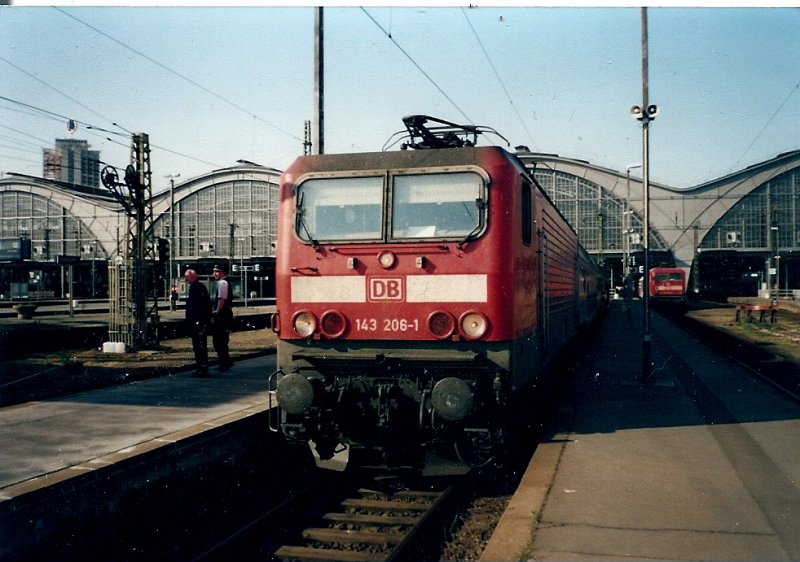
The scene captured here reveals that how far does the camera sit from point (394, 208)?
7.15 m

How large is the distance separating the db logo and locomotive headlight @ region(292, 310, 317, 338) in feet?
2.08

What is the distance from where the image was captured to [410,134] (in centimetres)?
840

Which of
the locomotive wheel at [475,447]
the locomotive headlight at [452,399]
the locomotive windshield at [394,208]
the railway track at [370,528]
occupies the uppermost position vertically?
the locomotive windshield at [394,208]

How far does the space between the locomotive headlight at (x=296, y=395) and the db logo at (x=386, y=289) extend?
1.03 meters

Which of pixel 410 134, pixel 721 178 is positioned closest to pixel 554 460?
pixel 410 134

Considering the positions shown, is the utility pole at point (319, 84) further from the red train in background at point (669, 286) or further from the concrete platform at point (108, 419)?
the red train in background at point (669, 286)

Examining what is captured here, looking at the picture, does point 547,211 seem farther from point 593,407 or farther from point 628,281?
point 628,281

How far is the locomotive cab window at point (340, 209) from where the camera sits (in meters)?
7.21

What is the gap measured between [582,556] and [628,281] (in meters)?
27.3

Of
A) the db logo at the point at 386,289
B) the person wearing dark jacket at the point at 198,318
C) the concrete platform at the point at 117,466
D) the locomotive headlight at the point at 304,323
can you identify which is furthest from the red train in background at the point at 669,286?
the locomotive headlight at the point at 304,323

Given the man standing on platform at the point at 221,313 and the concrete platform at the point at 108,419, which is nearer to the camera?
the concrete platform at the point at 108,419

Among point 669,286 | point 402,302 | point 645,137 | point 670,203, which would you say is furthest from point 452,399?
point 670,203

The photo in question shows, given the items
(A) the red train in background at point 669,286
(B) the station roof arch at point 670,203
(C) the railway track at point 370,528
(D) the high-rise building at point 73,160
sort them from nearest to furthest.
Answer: (C) the railway track at point 370,528, (D) the high-rise building at point 73,160, (A) the red train in background at point 669,286, (B) the station roof arch at point 670,203

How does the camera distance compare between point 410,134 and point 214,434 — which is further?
point 410,134
